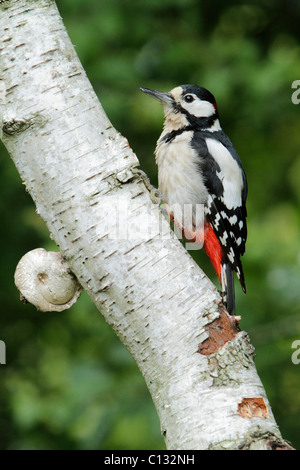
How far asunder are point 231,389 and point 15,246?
2.82 meters

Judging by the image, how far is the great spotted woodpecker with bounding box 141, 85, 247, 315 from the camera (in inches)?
131

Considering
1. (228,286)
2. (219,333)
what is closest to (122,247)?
(219,333)

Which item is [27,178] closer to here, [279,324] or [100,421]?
[100,421]

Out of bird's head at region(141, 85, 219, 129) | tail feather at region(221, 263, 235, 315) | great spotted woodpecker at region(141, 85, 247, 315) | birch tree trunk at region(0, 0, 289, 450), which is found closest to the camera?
birch tree trunk at region(0, 0, 289, 450)

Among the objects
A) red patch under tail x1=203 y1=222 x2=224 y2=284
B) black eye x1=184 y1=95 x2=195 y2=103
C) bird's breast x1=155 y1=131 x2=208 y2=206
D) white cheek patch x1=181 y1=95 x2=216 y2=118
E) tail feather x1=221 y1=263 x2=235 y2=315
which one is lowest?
tail feather x1=221 y1=263 x2=235 y2=315

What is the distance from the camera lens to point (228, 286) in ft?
10.7

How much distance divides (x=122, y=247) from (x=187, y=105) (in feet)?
6.45

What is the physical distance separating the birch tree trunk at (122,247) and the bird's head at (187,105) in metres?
1.58

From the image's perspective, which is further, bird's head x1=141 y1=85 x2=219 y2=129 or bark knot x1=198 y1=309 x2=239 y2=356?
bird's head x1=141 y1=85 x2=219 y2=129

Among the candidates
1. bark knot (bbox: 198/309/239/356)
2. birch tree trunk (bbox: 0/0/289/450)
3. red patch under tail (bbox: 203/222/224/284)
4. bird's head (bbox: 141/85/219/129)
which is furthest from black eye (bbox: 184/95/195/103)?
bark knot (bbox: 198/309/239/356)

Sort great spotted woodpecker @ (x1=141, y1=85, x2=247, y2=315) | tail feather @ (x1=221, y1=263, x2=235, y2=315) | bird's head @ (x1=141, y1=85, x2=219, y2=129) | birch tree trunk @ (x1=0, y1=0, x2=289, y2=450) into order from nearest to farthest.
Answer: birch tree trunk @ (x1=0, y1=0, x2=289, y2=450) < tail feather @ (x1=221, y1=263, x2=235, y2=315) < great spotted woodpecker @ (x1=141, y1=85, x2=247, y2=315) < bird's head @ (x1=141, y1=85, x2=219, y2=129)

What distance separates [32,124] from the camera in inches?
76.0

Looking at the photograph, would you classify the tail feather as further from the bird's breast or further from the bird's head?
the bird's head

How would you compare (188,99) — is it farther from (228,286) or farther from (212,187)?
(228,286)
